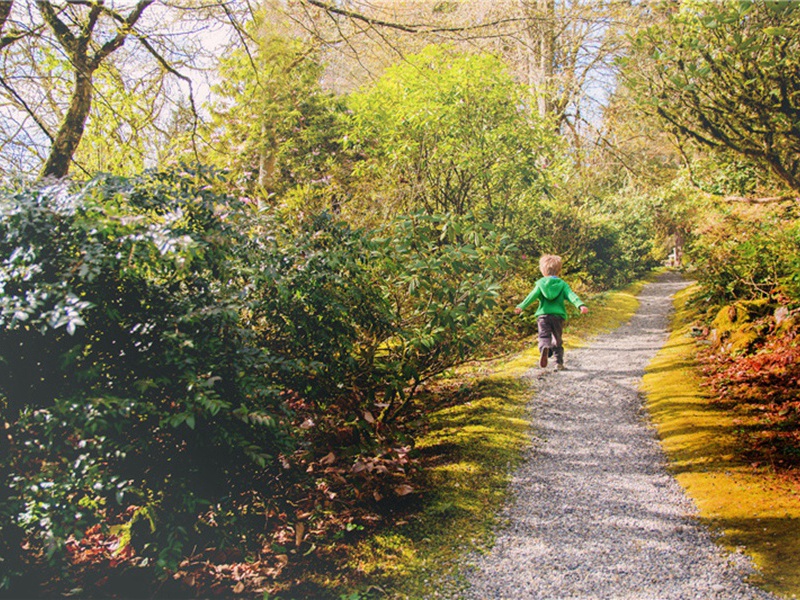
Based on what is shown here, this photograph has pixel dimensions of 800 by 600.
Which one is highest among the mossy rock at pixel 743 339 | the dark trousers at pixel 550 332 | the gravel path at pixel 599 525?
the dark trousers at pixel 550 332

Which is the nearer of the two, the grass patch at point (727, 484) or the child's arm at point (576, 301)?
the grass patch at point (727, 484)

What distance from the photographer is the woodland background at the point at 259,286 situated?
2.85m

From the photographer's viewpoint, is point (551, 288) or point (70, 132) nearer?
point (70, 132)

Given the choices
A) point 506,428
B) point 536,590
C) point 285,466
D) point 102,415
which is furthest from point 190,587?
point 506,428

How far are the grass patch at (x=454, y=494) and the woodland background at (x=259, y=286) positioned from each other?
1.05ft

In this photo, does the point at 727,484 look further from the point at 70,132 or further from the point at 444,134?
the point at 70,132

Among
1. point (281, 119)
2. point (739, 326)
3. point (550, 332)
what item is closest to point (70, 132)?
point (550, 332)

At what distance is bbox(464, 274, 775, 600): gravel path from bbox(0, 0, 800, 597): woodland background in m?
0.95

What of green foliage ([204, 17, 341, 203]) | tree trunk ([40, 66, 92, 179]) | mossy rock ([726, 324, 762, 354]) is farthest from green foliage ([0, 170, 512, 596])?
green foliage ([204, 17, 341, 203])

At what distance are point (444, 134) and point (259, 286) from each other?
5443 mm

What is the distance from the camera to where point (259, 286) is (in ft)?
12.5

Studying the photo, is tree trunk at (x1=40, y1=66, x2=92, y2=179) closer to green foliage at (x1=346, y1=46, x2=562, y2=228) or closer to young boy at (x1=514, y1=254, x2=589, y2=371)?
green foliage at (x1=346, y1=46, x2=562, y2=228)

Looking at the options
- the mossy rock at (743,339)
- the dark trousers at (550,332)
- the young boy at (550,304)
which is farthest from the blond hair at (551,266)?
the mossy rock at (743,339)

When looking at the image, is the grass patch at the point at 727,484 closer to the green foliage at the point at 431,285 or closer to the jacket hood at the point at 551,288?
the jacket hood at the point at 551,288
